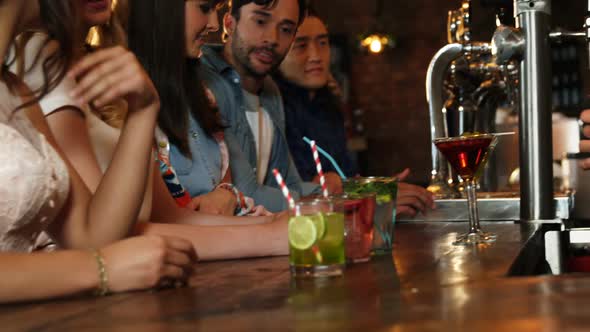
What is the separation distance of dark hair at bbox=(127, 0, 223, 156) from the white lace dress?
0.75 m

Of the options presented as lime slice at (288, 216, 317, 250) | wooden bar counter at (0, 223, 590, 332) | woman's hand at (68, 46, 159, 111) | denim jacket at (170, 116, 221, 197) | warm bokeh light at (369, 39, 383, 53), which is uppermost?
warm bokeh light at (369, 39, 383, 53)

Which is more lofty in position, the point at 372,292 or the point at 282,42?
the point at 282,42

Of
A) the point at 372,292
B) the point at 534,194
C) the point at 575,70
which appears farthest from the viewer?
the point at 575,70

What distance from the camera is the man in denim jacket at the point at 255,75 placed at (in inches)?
108

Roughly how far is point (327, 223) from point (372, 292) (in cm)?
18

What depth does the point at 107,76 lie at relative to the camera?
49.7 inches

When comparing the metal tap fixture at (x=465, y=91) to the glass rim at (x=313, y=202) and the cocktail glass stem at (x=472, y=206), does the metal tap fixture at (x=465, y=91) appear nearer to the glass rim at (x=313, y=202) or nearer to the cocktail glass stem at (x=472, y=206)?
the cocktail glass stem at (x=472, y=206)

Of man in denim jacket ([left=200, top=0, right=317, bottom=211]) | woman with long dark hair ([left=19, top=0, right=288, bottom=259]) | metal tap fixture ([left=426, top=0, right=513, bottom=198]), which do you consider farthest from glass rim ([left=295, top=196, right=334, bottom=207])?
man in denim jacket ([left=200, top=0, right=317, bottom=211])

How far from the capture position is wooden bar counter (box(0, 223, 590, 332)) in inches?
30.2

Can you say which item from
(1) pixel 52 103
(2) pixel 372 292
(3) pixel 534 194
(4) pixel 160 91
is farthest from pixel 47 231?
(3) pixel 534 194

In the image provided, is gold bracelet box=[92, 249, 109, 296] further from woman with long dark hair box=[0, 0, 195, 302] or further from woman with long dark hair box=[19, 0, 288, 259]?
woman with long dark hair box=[19, 0, 288, 259]

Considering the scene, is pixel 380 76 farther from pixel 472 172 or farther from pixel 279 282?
pixel 279 282

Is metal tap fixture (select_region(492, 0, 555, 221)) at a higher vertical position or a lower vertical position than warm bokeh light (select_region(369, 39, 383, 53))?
lower

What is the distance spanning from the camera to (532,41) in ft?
6.49
